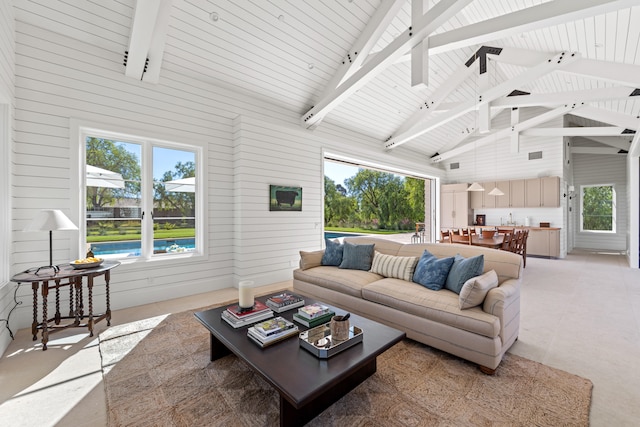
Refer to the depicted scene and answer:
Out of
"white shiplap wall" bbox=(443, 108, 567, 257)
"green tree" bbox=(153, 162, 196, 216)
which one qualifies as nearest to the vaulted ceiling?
"green tree" bbox=(153, 162, 196, 216)

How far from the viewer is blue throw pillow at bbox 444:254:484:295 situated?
2.67 metres

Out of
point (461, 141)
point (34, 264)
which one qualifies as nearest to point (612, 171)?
point (461, 141)

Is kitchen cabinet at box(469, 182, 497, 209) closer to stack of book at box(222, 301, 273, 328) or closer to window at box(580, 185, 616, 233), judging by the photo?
window at box(580, 185, 616, 233)

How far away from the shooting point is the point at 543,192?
25.7 ft

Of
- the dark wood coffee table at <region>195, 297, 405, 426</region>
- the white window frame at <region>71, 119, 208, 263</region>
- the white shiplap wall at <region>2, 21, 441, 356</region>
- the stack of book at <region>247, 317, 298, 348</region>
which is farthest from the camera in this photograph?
the white window frame at <region>71, 119, 208, 263</region>

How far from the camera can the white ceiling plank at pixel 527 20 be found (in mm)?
2627

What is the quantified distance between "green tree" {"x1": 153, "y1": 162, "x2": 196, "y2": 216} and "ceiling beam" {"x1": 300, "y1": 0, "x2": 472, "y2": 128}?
2.57 metres

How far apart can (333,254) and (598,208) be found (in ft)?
35.2

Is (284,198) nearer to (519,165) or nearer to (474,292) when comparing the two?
(474,292)

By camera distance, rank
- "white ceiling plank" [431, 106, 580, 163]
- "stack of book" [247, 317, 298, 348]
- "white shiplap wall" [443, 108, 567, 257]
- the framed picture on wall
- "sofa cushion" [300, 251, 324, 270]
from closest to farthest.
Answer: "stack of book" [247, 317, 298, 348], "sofa cushion" [300, 251, 324, 270], the framed picture on wall, "white ceiling plank" [431, 106, 580, 163], "white shiplap wall" [443, 108, 567, 257]

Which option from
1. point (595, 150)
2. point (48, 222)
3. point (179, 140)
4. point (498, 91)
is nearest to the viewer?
point (48, 222)

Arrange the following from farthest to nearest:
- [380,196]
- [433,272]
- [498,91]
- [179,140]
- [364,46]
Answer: [380,196]
[498,91]
[364,46]
[179,140]
[433,272]

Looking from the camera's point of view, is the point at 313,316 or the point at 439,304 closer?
the point at 313,316

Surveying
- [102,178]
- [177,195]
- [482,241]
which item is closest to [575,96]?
[482,241]
